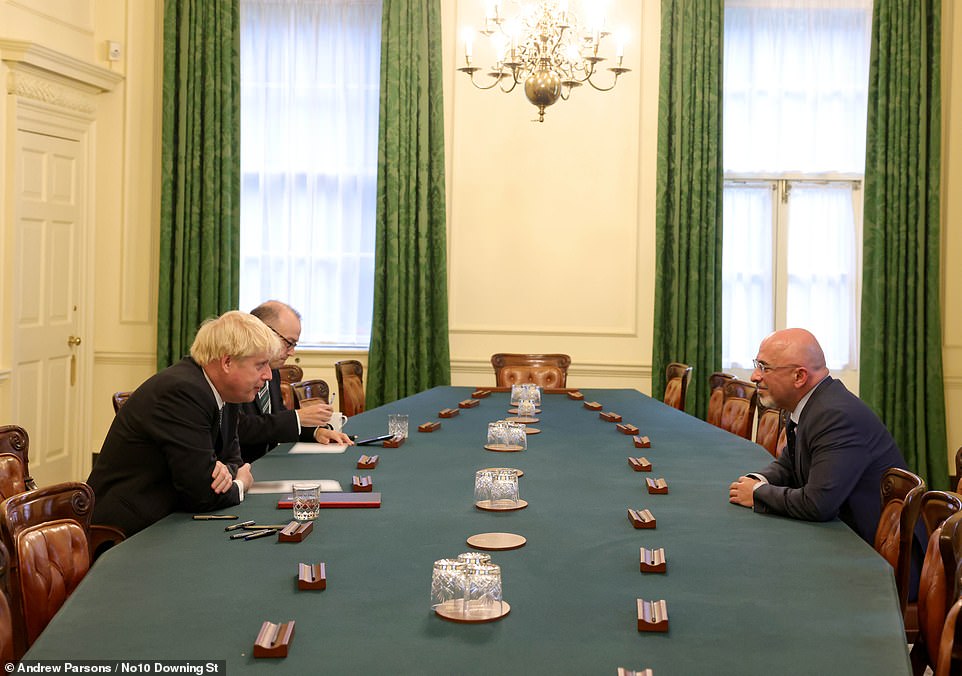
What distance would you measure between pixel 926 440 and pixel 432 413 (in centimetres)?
423

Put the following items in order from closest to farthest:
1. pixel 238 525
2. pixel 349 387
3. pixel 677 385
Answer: pixel 238 525, pixel 349 387, pixel 677 385

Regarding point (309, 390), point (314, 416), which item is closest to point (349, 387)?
point (309, 390)

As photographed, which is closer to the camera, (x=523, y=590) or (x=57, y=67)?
(x=523, y=590)

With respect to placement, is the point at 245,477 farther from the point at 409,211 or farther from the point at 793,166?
the point at 793,166

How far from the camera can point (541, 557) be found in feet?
7.83

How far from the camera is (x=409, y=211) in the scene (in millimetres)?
7555

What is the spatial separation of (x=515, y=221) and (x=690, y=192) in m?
1.31

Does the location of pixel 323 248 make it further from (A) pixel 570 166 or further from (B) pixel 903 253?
(B) pixel 903 253

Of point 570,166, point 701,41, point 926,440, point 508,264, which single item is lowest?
point 926,440

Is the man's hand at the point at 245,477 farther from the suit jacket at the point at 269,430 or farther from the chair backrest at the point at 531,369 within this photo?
the chair backrest at the point at 531,369

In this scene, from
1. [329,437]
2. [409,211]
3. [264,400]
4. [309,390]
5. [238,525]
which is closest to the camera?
[238,525]

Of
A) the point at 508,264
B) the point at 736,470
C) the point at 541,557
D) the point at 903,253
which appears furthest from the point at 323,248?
the point at 541,557

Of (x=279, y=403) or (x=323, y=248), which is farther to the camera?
(x=323, y=248)

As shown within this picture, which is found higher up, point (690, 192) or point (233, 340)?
point (690, 192)
